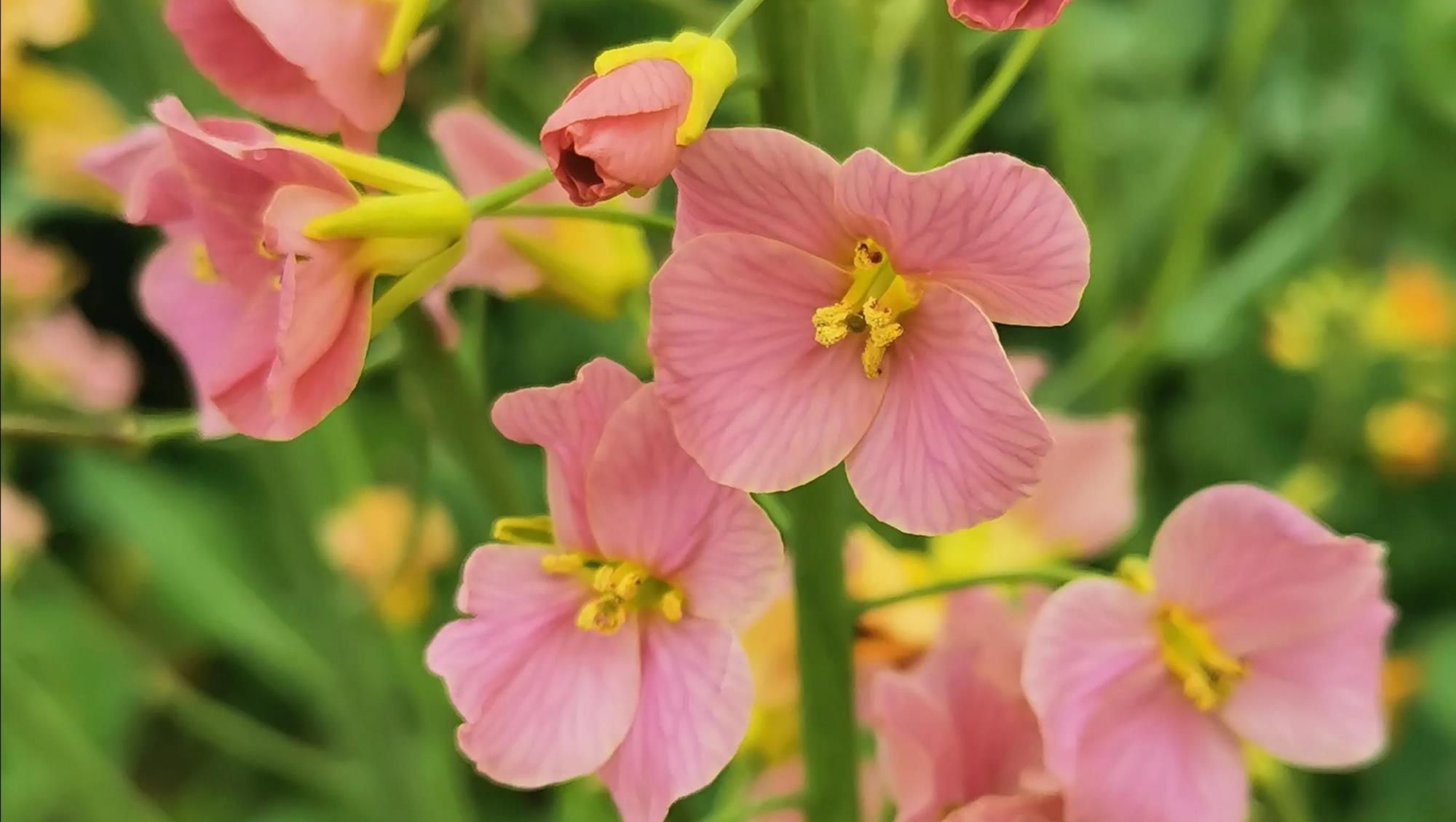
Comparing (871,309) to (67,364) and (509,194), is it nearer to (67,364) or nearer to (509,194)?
(509,194)

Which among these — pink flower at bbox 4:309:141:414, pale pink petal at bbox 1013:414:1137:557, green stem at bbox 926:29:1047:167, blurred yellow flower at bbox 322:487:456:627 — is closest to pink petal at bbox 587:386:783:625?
green stem at bbox 926:29:1047:167

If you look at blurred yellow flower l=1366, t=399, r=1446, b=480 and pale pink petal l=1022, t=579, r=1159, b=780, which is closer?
pale pink petal l=1022, t=579, r=1159, b=780

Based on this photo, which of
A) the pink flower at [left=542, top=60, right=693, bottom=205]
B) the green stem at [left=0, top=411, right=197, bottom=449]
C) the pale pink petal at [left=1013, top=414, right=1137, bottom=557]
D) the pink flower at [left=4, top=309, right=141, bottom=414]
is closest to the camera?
the pink flower at [left=542, top=60, right=693, bottom=205]

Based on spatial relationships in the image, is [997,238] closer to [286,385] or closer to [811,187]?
[811,187]

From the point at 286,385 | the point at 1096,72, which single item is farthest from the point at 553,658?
the point at 1096,72

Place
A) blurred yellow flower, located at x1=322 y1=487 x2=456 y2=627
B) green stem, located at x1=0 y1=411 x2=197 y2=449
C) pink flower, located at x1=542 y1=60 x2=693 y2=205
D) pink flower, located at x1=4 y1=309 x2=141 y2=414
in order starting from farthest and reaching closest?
pink flower, located at x1=4 y1=309 x2=141 y2=414 → blurred yellow flower, located at x1=322 y1=487 x2=456 y2=627 → green stem, located at x1=0 y1=411 x2=197 y2=449 → pink flower, located at x1=542 y1=60 x2=693 y2=205

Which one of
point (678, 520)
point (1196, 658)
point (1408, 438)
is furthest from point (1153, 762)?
point (1408, 438)

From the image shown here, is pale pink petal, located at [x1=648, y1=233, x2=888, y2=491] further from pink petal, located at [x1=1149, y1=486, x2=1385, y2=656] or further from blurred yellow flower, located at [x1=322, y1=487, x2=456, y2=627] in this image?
blurred yellow flower, located at [x1=322, y1=487, x2=456, y2=627]
